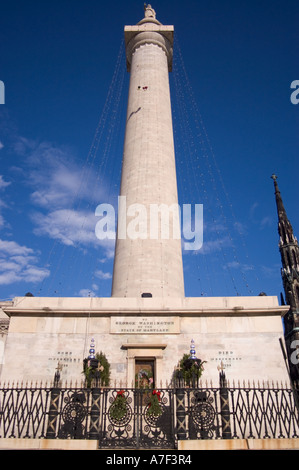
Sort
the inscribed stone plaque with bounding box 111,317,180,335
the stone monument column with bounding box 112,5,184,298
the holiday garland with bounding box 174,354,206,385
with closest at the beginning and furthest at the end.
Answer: the holiday garland with bounding box 174,354,206,385 → the inscribed stone plaque with bounding box 111,317,180,335 → the stone monument column with bounding box 112,5,184,298

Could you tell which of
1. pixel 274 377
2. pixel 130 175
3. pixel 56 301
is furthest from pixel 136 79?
pixel 274 377

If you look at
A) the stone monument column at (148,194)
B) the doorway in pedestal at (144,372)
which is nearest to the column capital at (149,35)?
the stone monument column at (148,194)

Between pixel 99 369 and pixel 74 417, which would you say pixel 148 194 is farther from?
pixel 74 417

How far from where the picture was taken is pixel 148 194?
68.7 ft

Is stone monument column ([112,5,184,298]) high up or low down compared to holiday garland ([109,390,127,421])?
up

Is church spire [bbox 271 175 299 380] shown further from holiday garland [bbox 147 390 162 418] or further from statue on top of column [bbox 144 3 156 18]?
holiday garland [bbox 147 390 162 418]

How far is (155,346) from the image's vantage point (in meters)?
14.4

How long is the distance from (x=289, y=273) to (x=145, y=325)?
41106 mm

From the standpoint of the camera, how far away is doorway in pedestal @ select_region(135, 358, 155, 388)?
13875mm

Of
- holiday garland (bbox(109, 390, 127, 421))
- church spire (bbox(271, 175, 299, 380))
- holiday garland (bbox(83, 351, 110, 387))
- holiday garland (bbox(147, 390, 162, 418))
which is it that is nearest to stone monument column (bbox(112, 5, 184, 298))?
holiday garland (bbox(83, 351, 110, 387))

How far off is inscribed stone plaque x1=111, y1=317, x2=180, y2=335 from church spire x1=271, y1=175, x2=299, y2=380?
35139 mm

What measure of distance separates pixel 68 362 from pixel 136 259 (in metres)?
6.62

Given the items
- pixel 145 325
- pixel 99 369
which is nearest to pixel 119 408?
pixel 99 369
